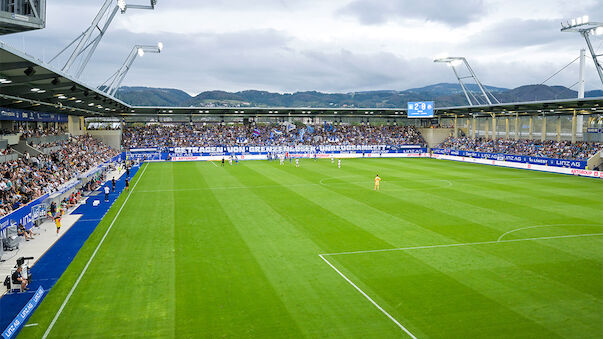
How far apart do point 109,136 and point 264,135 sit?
27373mm

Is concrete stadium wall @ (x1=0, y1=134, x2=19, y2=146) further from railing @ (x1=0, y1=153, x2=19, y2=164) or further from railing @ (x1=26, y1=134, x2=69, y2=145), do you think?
railing @ (x1=0, y1=153, x2=19, y2=164)

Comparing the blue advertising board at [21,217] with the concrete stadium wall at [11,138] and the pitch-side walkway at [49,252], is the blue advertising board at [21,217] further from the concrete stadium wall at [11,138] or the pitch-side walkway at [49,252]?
the concrete stadium wall at [11,138]

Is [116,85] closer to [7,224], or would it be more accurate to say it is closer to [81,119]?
[81,119]

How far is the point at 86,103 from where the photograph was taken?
41.5 m

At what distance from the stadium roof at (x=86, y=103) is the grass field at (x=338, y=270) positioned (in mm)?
Result: 8219

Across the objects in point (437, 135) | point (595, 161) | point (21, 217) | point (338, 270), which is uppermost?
point (437, 135)

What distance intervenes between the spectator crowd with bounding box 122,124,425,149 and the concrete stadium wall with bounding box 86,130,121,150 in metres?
1.86

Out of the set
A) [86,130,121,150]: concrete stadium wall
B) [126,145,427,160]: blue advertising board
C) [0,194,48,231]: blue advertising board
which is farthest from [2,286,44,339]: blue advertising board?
[86,130,121,150]: concrete stadium wall

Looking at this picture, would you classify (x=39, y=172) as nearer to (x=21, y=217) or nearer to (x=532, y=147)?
(x=21, y=217)

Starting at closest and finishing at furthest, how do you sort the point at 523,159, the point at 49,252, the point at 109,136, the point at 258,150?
the point at 49,252, the point at 523,159, the point at 109,136, the point at 258,150

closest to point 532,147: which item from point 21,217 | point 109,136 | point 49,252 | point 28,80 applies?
point 28,80

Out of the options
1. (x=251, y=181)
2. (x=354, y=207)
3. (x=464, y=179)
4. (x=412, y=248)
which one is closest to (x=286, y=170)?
(x=251, y=181)

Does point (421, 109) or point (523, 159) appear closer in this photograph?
point (523, 159)

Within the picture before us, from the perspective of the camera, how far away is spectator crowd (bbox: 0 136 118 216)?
21.1 meters
